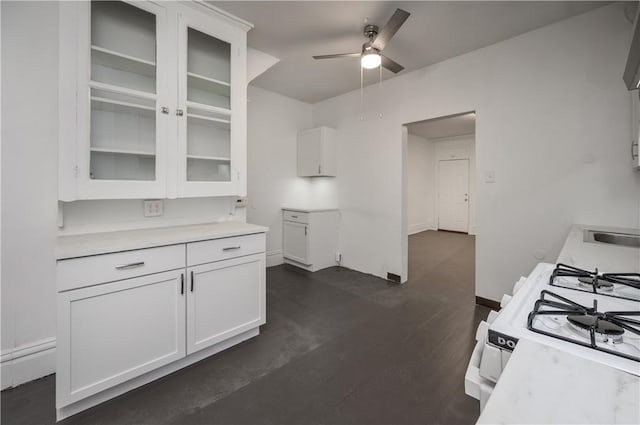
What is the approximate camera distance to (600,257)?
1267 millimetres

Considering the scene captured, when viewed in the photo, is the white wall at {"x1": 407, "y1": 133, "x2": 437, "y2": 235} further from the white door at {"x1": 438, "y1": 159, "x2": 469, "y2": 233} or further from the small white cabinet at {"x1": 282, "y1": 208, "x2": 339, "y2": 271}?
the small white cabinet at {"x1": 282, "y1": 208, "x2": 339, "y2": 271}

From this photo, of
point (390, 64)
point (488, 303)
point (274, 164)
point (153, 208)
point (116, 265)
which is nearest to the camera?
point (116, 265)

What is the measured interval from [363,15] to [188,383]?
112 inches

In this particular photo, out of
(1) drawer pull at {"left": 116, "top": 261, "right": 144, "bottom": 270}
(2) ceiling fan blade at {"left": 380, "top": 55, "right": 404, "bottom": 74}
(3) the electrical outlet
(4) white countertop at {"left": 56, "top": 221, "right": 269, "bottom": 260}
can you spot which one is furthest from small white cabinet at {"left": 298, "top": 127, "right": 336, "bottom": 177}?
(1) drawer pull at {"left": 116, "top": 261, "right": 144, "bottom": 270}

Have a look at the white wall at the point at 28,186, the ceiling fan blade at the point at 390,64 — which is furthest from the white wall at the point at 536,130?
the white wall at the point at 28,186

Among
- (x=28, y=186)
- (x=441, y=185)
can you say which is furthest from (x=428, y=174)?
(x=28, y=186)

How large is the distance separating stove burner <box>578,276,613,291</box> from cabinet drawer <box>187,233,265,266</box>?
5.84 ft

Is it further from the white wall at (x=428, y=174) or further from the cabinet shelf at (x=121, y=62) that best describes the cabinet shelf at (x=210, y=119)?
the white wall at (x=428, y=174)

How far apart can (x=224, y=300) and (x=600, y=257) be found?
83.3 inches

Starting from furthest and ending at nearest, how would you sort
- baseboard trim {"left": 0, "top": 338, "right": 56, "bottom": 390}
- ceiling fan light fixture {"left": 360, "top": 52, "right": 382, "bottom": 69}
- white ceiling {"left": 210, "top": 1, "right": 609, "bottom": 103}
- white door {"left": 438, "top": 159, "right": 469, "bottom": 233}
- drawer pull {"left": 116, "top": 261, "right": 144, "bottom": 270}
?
white door {"left": 438, "top": 159, "right": 469, "bottom": 233} < ceiling fan light fixture {"left": 360, "top": 52, "right": 382, "bottom": 69} < white ceiling {"left": 210, "top": 1, "right": 609, "bottom": 103} < baseboard trim {"left": 0, "top": 338, "right": 56, "bottom": 390} < drawer pull {"left": 116, "top": 261, "right": 144, "bottom": 270}

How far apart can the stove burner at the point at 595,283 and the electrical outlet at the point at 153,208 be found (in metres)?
2.38

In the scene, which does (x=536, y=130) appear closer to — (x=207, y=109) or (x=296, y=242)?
(x=207, y=109)

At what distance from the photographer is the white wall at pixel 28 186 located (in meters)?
1.59

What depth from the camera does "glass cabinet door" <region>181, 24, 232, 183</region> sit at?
199 cm
